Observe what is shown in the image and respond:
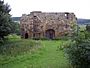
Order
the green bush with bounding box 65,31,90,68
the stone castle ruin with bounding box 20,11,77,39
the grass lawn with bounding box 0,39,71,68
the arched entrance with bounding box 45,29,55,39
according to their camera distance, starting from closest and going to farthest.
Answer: the green bush with bounding box 65,31,90,68, the grass lawn with bounding box 0,39,71,68, the stone castle ruin with bounding box 20,11,77,39, the arched entrance with bounding box 45,29,55,39

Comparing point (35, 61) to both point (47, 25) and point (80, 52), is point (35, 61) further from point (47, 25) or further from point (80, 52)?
point (47, 25)

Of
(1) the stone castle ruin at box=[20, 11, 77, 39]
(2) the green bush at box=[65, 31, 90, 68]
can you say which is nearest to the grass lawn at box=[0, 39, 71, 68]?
(2) the green bush at box=[65, 31, 90, 68]

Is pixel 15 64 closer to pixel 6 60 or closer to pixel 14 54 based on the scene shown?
pixel 6 60

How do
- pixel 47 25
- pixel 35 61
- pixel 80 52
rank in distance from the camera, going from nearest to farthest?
pixel 80 52
pixel 35 61
pixel 47 25

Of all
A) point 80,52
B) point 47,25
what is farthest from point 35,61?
point 47,25

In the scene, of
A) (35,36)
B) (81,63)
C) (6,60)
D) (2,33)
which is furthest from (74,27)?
(35,36)

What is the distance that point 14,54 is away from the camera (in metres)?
25.5

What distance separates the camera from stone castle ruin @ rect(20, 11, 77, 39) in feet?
173

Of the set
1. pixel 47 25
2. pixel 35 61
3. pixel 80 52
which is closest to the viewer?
pixel 80 52

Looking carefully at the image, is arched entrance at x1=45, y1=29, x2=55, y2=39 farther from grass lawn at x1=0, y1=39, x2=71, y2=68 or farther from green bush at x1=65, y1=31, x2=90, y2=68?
green bush at x1=65, y1=31, x2=90, y2=68

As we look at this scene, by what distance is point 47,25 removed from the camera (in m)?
53.2

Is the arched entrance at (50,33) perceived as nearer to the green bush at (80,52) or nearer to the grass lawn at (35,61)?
the grass lawn at (35,61)

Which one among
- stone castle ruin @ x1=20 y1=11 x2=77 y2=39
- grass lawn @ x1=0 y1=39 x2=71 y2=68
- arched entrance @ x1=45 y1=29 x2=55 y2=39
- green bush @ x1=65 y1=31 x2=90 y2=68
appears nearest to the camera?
green bush @ x1=65 y1=31 x2=90 y2=68

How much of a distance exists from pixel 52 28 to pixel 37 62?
30313mm
